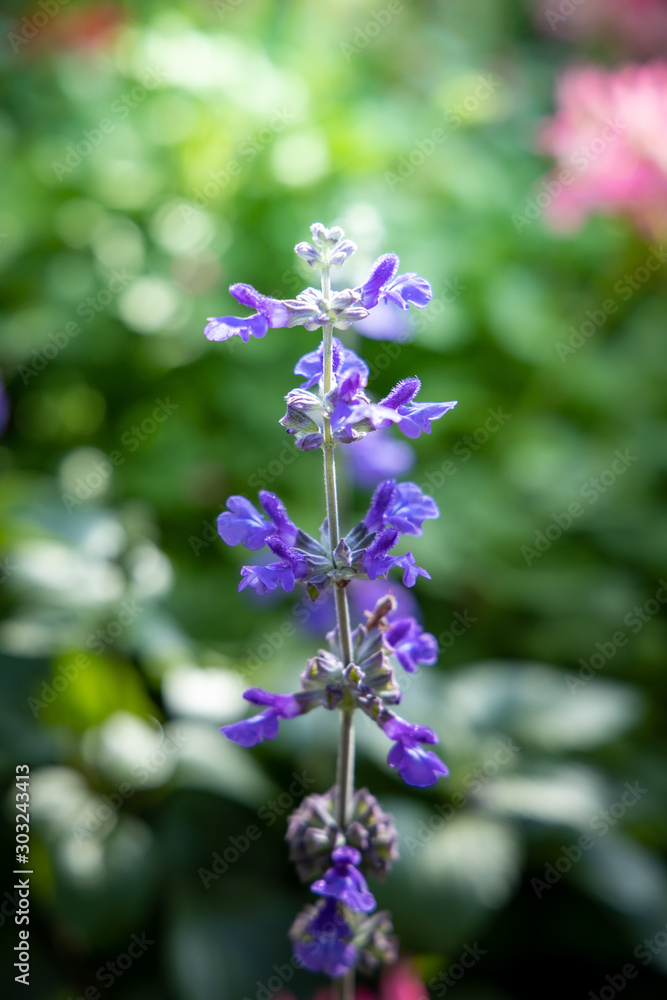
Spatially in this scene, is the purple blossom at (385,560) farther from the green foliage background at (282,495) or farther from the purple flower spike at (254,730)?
the green foliage background at (282,495)

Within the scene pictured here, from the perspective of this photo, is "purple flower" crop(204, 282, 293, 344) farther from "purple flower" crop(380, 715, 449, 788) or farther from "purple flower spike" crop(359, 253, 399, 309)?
"purple flower" crop(380, 715, 449, 788)

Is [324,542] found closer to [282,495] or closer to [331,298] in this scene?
[331,298]

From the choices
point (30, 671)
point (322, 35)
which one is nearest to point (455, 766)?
point (30, 671)

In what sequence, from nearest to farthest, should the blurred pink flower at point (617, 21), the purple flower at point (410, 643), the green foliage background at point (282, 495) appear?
1. the purple flower at point (410, 643)
2. the green foliage background at point (282, 495)
3. the blurred pink flower at point (617, 21)

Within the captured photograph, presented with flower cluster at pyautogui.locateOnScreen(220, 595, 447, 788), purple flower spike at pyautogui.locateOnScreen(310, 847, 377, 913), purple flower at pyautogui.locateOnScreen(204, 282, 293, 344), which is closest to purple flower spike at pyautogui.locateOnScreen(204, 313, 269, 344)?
purple flower at pyautogui.locateOnScreen(204, 282, 293, 344)

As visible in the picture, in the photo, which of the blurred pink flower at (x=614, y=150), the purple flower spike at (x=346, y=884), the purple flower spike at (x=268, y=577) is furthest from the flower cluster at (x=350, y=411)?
the blurred pink flower at (x=614, y=150)

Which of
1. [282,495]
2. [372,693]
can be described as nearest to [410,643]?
[372,693]
